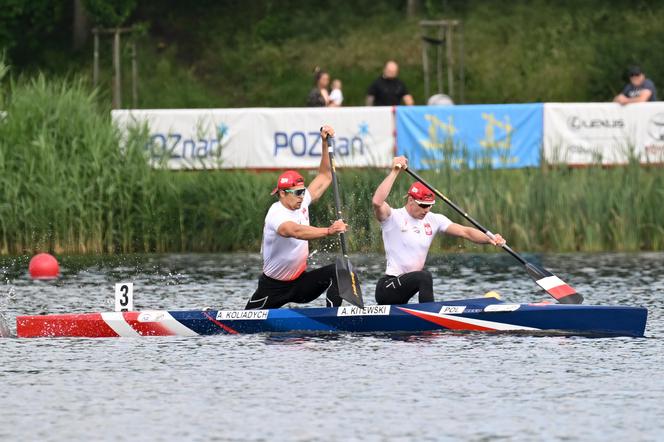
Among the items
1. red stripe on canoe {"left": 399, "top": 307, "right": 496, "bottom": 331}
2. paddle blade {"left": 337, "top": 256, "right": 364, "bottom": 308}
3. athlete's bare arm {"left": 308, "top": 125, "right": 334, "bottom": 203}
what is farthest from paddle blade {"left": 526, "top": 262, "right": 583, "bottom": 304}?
athlete's bare arm {"left": 308, "top": 125, "right": 334, "bottom": 203}

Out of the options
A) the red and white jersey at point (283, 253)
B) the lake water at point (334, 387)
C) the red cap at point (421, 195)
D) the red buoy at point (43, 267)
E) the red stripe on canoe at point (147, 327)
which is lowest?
the lake water at point (334, 387)

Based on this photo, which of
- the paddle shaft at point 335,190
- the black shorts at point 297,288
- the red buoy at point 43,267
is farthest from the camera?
the red buoy at point 43,267

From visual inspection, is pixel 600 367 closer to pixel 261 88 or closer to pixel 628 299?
pixel 628 299

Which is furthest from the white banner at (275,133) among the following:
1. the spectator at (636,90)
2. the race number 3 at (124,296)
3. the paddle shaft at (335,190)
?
the race number 3 at (124,296)

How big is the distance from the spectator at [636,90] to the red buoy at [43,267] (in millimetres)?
10633

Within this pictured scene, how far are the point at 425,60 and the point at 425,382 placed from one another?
26.2 meters

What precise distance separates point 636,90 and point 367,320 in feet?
45.1

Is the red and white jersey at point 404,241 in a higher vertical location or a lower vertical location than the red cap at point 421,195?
lower

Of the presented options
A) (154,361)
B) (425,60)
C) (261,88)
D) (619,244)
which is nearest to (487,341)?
(154,361)

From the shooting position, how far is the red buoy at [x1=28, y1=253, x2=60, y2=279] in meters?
23.0

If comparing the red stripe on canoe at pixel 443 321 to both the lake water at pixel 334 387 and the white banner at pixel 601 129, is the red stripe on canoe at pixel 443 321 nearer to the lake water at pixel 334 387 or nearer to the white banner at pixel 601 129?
the lake water at pixel 334 387

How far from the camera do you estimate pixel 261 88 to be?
45750 millimetres

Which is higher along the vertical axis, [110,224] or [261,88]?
[261,88]

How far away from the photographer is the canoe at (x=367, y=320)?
16641mm
